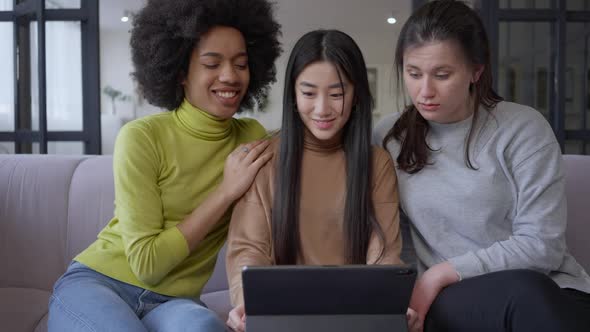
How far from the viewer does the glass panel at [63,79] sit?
310 centimetres

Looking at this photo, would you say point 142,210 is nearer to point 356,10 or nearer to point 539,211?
point 539,211

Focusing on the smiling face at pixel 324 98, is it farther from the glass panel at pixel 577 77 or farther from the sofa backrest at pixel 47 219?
the glass panel at pixel 577 77

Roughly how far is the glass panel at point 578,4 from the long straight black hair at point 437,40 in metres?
1.83

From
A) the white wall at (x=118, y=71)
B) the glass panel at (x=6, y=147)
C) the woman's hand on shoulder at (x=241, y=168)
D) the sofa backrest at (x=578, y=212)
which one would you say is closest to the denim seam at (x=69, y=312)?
the woman's hand on shoulder at (x=241, y=168)

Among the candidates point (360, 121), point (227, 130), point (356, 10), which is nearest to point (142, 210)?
point (227, 130)

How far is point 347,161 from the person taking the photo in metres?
1.47

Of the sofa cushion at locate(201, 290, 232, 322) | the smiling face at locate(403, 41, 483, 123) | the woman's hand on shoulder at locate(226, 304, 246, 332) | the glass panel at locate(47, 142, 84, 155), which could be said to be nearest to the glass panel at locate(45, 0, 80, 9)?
the glass panel at locate(47, 142, 84, 155)

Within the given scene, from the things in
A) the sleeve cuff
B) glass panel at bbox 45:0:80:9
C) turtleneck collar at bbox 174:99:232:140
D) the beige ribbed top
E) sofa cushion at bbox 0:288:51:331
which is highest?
glass panel at bbox 45:0:80:9

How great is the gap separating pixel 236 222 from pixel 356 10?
21.0 feet

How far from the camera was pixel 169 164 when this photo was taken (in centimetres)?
149

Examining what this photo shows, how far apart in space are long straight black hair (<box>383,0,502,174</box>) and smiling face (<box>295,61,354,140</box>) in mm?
167

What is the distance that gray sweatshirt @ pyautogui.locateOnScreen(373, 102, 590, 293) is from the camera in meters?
1.35

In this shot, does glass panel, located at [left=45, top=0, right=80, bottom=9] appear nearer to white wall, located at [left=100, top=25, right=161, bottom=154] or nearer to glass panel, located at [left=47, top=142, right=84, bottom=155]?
glass panel, located at [left=47, top=142, right=84, bottom=155]

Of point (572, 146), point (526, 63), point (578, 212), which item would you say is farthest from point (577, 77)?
point (578, 212)
